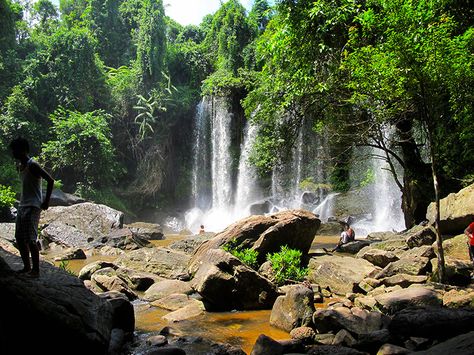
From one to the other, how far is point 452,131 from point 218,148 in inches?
730

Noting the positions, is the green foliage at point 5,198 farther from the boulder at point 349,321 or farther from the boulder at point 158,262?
the boulder at point 349,321

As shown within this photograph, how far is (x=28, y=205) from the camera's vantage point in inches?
183

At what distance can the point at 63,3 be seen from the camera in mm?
38844

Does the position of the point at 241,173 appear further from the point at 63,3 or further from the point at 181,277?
the point at 63,3

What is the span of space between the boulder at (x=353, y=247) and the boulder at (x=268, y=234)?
103 inches

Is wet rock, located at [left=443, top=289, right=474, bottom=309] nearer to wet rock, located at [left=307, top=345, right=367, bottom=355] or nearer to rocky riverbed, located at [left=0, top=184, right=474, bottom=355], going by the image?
rocky riverbed, located at [left=0, top=184, right=474, bottom=355]

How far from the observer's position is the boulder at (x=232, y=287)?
7.26 m

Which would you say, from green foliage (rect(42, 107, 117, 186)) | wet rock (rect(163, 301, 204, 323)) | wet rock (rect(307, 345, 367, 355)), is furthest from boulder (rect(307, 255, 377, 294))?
green foliage (rect(42, 107, 117, 186))

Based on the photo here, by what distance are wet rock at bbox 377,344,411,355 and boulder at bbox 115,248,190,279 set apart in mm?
6315

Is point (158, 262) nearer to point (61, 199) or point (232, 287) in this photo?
point (232, 287)

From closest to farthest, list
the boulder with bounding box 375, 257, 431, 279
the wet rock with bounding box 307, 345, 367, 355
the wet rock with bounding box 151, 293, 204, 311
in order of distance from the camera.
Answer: the wet rock with bounding box 307, 345, 367, 355, the wet rock with bounding box 151, 293, 204, 311, the boulder with bounding box 375, 257, 431, 279

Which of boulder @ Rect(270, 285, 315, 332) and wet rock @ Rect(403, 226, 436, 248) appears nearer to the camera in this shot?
boulder @ Rect(270, 285, 315, 332)

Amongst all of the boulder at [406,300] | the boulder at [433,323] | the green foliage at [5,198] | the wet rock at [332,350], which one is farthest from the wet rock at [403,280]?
the green foliage at [5,198]

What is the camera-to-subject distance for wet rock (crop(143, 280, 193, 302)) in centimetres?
834
